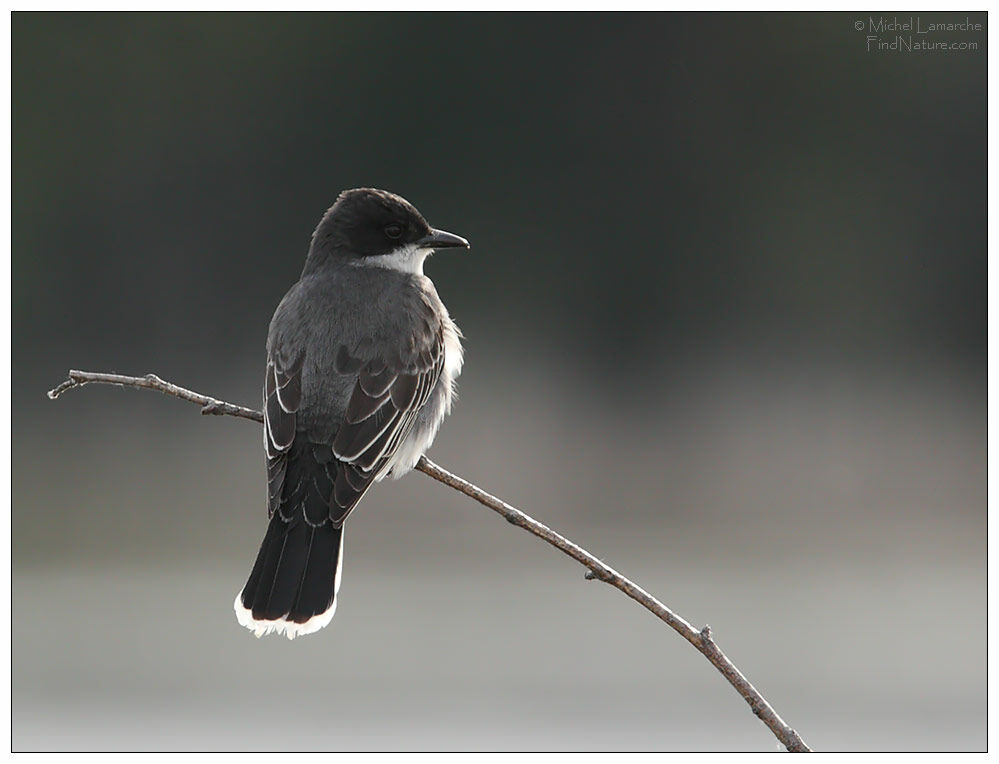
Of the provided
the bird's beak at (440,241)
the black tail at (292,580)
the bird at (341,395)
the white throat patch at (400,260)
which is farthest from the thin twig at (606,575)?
the bird's beak at (440,241)

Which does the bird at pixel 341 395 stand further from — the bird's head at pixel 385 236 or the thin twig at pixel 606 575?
the thin twig at pixel 606 575

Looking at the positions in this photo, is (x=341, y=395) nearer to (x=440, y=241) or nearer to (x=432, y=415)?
(x=432, y=415)

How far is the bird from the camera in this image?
5.02m

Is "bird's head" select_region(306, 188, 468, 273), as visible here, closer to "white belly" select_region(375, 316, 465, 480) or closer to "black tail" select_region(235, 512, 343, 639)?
"white belly" select_region(375, 316, 465, 480)

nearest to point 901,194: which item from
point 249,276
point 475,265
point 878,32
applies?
point 475,265

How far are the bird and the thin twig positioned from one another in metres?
0.21

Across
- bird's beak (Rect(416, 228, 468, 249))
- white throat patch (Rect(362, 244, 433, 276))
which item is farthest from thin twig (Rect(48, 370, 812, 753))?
bird's beak (Rect(416, 228, 468, 249))

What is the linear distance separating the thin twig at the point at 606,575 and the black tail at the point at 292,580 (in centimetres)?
45

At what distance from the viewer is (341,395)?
205 inches

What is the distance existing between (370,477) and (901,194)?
14.1 meters

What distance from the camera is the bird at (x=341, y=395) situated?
197 inches

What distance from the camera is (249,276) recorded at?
16828 mm

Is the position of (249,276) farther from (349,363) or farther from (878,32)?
(349,363)

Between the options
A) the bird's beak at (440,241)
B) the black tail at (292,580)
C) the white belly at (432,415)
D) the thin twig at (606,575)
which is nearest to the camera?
A: the thin twig at (606,575)
